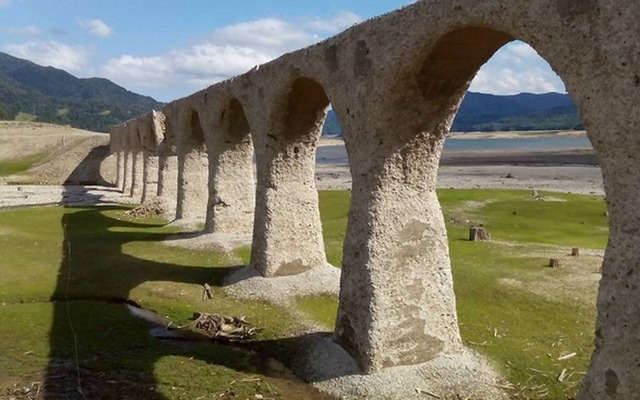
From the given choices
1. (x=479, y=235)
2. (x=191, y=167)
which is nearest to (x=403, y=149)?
(x=479, y=235)

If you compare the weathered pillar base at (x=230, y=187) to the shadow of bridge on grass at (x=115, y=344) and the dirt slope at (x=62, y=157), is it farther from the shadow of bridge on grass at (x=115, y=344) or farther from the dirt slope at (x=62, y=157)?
Result: the dirt slope at (x=62, y=157)

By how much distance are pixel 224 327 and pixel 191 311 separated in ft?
5.81

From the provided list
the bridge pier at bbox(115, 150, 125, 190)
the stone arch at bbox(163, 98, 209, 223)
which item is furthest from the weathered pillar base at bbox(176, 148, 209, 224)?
the bridge pier at bbox(115, 150, 125, 190)

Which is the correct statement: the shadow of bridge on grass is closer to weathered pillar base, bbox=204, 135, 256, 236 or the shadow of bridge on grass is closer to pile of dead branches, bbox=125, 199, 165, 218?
weathered pillar base, bbox=204, 135, 256, 236

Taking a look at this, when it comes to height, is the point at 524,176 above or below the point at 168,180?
above

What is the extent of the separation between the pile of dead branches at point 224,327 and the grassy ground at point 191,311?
38cm

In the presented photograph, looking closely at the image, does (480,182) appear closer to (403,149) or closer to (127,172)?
(127,172)

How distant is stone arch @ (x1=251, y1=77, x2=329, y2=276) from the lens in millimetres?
17062

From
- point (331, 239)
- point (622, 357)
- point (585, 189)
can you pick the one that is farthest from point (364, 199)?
point (585, 189)

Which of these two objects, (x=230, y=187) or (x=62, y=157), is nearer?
(x=230, y=187)

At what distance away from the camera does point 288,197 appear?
681 inches

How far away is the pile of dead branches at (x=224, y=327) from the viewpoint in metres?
13.4

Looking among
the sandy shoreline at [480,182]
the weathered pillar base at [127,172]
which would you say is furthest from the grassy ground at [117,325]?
the weathered pillar base at [127,172]

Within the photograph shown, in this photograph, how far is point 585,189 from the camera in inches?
1938
